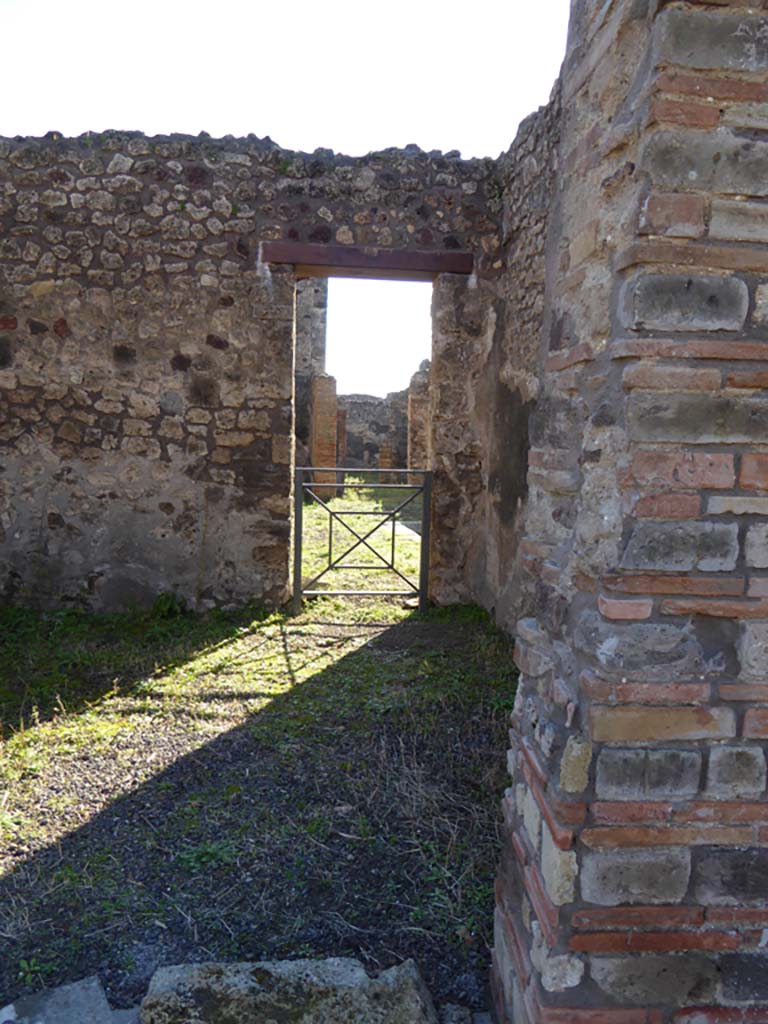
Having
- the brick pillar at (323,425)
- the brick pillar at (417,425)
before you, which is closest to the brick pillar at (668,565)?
the brick pillar at (323,425)

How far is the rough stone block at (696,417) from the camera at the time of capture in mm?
1456

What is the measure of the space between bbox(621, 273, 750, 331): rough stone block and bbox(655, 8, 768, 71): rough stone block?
1.31 ft

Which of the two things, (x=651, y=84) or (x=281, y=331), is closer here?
(x=651, y=84)

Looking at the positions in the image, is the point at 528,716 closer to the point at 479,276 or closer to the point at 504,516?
the point at 504,516

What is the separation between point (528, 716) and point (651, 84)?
4.71ft

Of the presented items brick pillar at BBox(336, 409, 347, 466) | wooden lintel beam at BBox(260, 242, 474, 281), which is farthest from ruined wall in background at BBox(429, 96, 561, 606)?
brick pillar at BBox(336, 409, 347, 466)

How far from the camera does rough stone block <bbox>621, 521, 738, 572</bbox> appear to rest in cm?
147

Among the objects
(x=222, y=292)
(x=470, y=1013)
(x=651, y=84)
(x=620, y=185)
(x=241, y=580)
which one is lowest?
(x=470, y=1013)

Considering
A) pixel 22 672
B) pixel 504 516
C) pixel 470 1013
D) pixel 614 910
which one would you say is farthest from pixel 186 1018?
pixel 504 516

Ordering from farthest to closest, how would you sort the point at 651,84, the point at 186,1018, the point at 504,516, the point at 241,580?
1. the point at 241,580
2. the point at 504,516
3. the point at 186,1018
4. the point at 651,84

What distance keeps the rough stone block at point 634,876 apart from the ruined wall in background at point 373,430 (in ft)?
49.1

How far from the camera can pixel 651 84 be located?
1.41m

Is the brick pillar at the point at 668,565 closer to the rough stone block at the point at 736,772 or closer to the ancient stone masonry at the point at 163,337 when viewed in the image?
the rough stone block at the point at 736,772

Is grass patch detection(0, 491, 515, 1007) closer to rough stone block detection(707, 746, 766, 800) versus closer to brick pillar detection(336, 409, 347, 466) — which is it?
rough stone block detection(707, 746, 766, 800)
